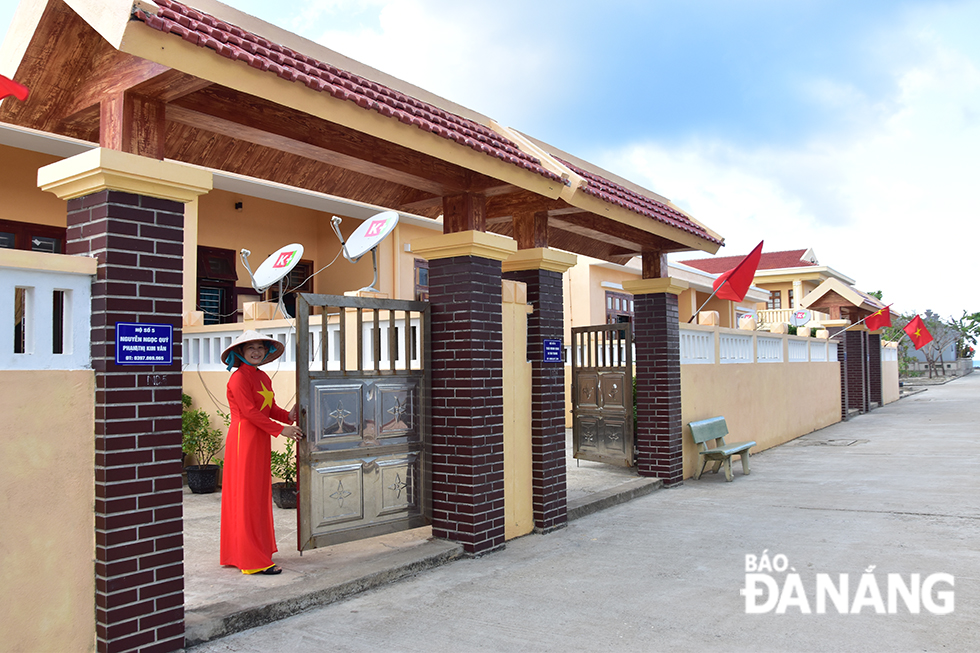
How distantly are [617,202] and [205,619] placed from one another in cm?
539

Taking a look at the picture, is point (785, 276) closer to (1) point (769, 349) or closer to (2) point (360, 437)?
(1) point (769, 349)

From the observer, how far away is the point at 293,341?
8.60 m

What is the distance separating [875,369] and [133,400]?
26.1 metres

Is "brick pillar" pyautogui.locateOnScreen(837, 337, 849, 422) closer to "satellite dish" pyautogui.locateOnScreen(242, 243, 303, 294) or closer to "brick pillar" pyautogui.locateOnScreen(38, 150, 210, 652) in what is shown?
"satellite dish" pyautogui.locateOnScreen(242, 243, 303, 294)

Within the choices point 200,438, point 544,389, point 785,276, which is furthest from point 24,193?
point 785,276

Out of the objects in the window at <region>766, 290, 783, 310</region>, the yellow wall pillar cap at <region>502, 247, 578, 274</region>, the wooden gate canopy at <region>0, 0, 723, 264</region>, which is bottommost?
the yellow wall pillar cap at <region>502, 247, 578, 274</region>

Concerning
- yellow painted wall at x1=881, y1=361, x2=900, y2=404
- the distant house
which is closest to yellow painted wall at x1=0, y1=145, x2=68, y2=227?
yellow painted wall at x1=881, y1=361, x2=900, y2=404

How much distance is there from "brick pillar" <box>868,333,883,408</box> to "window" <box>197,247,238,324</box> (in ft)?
67.8

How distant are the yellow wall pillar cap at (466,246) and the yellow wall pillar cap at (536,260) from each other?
2.40 ft

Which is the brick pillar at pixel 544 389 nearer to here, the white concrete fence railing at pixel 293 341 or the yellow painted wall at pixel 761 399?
the white concrete fence railing at pixel 293 341

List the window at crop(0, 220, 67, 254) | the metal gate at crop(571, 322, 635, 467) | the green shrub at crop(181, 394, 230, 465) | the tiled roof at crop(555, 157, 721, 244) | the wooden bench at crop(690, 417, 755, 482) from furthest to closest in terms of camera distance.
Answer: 1. the window at crop(0, 220, 67, 254)
2. the wooden bench at crop(690, 417, 755, 482)
3. the metal gate at crop(571, 322, 635, 467)
4. the green shrub at crop(181, 394, 230, 465)
5. the tiled roof at crop(555, 157, 721, 244)

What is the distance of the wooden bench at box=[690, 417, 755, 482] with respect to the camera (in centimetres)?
1013

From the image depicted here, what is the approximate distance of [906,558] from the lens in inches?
237

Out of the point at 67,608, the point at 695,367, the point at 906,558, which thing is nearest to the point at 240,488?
the point at 67,608
